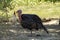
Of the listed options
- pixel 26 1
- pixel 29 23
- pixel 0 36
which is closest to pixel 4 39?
pixel 0 36

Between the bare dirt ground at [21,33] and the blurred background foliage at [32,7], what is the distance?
917 mm

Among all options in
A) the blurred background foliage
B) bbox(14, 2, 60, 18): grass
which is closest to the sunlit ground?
the blurred background foliage

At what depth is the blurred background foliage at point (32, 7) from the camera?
11.0 metres

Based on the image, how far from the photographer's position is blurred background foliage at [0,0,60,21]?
1098 cm

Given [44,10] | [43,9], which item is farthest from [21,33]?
[43,9]

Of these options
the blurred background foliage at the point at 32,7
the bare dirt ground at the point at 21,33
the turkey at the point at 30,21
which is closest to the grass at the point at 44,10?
the blurred background foliage at the point at 32,7

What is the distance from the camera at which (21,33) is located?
29.7ft

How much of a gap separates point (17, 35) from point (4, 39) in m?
0.72

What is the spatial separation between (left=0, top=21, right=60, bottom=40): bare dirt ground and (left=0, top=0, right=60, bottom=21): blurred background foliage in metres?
0.92

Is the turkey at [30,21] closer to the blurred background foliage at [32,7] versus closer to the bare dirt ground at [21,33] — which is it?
the bare dirt ground at [21,33]

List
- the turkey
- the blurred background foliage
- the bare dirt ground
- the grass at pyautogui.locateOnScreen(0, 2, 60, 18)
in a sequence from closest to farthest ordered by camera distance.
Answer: the bare dirt ground, the turkey, the blurred background foliage, the grass at pyautogui.locateOnScreen(0, 2, 60, 18)

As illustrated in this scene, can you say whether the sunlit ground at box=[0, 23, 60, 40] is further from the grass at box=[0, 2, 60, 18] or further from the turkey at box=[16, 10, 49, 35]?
the grass at box=[0, 2, 60, 18]

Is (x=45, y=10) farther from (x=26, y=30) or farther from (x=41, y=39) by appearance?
(x=41, y=39)

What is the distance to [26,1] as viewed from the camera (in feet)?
46.7
